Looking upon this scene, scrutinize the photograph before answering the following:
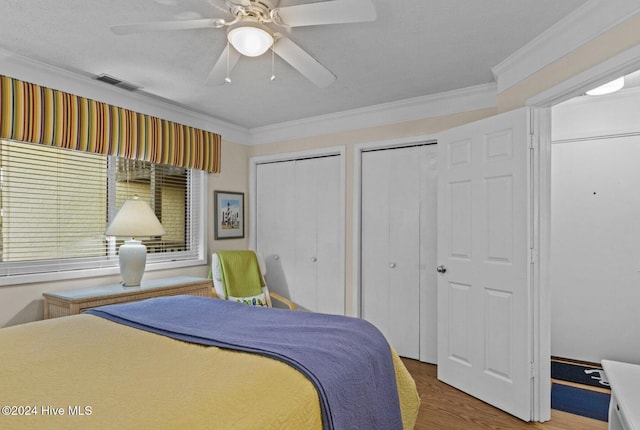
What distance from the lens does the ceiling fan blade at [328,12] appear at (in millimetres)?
1541

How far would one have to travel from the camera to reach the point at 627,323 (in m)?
3.21

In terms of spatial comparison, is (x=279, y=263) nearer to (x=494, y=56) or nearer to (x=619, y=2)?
(x=494, y=56)

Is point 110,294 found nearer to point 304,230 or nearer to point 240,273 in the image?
point 240,273

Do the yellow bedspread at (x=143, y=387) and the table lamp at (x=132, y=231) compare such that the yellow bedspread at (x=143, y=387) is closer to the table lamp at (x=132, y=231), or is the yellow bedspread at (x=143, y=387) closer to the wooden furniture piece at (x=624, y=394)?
the wooden furniture piece at (x=624, y=394)

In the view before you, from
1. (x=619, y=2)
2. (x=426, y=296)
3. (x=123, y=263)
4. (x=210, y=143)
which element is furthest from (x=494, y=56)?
(x=123, y=263)

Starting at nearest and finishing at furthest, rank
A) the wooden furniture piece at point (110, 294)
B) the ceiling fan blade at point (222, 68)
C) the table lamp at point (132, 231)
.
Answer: the ceiling fan blade at point (222, 68) < the wooden furniture piece at point (110, 294) < the table lamp at point (132, 231)

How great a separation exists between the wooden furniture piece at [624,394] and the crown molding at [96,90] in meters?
3.75

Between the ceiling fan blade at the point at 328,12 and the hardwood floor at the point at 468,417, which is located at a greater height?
the ceiling fan blade at the point at 328,12

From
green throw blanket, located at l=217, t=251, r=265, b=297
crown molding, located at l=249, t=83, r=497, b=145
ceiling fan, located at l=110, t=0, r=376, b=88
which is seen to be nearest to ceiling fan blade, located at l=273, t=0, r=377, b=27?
ceiling fan, located at l=110, t=0, r=376, b=88

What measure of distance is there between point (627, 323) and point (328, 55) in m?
3.35

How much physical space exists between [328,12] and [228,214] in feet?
10.1

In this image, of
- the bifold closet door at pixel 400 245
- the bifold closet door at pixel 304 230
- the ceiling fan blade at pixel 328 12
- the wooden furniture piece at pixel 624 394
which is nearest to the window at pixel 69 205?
the bifold closet door at pixel 304 230

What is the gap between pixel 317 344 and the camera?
1.59m

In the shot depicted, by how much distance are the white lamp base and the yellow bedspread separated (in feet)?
4.31
